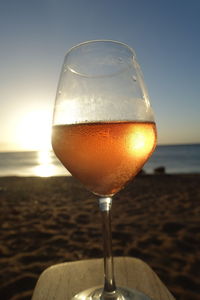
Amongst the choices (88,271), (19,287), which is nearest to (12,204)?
(19,287)

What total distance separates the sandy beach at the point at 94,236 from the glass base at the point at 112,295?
8.22ft

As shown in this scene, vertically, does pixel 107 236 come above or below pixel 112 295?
above

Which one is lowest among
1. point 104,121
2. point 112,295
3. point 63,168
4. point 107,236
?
point 63,168

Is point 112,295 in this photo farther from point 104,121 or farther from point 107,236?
point 104,121

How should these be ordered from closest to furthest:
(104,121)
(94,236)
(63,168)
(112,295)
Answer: (104,121) → (112,295) → (94,236) → (63,168)

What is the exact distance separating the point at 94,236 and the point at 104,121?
4.65 m

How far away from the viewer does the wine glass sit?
2.99 feet

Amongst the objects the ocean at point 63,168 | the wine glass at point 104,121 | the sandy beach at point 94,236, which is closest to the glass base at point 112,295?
the wine glass at point 104,121

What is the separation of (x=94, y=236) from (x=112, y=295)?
4.38 m

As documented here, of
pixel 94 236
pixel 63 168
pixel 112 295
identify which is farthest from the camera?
pixel 63 168

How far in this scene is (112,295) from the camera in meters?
1.02

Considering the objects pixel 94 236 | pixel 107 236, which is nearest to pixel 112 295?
pixel 107 236

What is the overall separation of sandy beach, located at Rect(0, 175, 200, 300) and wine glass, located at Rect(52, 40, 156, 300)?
2.79m

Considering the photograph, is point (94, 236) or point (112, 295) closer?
point (112, 295)
